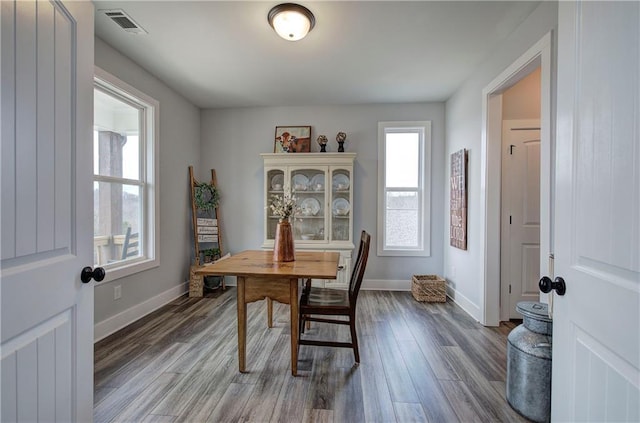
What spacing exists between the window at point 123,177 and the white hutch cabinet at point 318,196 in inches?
54.6

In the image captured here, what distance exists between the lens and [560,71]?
40.7 inches

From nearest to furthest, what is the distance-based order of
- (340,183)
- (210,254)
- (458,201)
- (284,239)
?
(284,239), (458,201), (210,254), (340,183)

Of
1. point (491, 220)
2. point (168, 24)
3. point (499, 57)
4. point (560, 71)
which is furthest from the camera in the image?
point (491, 220)

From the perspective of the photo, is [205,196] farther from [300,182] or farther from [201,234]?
[300,182]

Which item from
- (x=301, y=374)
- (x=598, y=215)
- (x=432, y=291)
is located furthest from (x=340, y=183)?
(x=598, y=215)

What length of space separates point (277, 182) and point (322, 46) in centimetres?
198

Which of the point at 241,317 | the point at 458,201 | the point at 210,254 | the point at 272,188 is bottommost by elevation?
the point at 241,317

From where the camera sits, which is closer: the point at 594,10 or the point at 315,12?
the point at 594,10

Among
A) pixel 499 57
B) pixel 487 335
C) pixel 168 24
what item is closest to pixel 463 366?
pixel 487 335

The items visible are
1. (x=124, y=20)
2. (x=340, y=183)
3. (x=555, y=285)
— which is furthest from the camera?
(x=340, y=183)

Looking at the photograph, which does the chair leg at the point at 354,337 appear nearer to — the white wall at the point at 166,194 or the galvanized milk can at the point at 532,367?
the galvanized milk can at the point at 532,367

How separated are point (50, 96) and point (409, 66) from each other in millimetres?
2945

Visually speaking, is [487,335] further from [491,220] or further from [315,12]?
[315,12]

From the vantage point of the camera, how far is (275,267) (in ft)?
6.88
